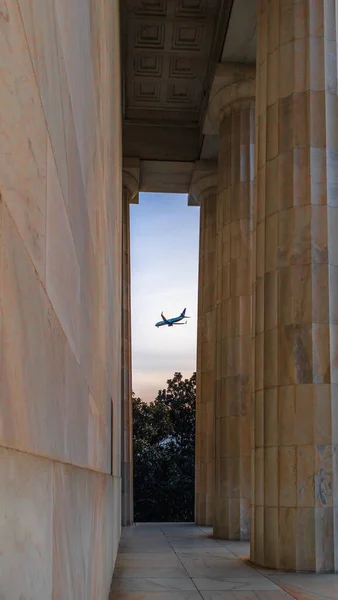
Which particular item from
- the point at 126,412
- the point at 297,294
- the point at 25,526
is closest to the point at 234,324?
the point at 126,412

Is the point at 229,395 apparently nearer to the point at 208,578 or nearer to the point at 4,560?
the point at 208,578

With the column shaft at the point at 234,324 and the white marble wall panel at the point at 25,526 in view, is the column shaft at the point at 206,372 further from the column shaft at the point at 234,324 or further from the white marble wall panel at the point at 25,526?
the white marble wall panel at the point at 25,526

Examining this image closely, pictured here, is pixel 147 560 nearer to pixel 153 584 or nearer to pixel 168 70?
pixel 153 584

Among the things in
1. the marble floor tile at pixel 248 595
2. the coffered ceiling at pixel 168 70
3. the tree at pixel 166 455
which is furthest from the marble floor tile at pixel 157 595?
the tree at pixel 166 455

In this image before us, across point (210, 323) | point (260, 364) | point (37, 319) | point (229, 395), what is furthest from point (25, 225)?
point (210, 323)

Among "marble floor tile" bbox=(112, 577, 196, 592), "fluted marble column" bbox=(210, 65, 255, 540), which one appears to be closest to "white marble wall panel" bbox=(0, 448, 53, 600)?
"marble floor tile" bbox=(112, 577, 196, 592)
